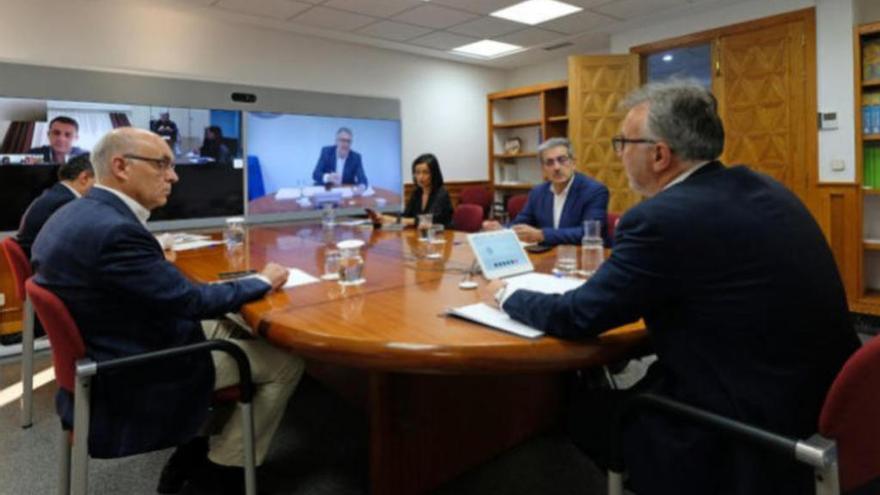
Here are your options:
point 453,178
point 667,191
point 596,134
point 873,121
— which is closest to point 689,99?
point 667,191

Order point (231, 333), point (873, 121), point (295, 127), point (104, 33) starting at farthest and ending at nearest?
point (295, 127) < point (104, 33) < point (873, 121) < point (231, 333)

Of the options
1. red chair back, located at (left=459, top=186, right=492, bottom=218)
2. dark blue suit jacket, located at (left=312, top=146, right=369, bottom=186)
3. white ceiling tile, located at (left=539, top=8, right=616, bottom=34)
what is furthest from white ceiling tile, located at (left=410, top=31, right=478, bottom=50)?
red chair back, located at (left=459, top=186, right=492, bottom=218)

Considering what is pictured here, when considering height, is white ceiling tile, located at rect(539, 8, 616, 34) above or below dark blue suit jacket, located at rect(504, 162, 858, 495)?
above

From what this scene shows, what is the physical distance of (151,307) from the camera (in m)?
1.48

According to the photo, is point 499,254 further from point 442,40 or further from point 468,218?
point 442,40

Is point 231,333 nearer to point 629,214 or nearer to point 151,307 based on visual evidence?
point 151,307

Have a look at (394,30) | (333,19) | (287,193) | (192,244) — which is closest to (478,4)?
(394,30)

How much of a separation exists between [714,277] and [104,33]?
4999 millimetres

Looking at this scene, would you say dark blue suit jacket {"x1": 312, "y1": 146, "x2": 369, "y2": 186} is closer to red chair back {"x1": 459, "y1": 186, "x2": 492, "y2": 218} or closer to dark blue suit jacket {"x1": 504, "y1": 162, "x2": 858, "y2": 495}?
red chair back {"x1": 459, "y1": 186, "x2": 492, "y2": 218}

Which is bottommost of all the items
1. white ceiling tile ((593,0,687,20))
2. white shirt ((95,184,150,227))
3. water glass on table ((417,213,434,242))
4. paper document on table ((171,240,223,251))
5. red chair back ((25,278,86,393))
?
red chair back ((25,278,86,393))

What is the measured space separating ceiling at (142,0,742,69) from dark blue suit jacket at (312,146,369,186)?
1.18 meters

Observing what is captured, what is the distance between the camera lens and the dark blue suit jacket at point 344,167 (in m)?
5.52

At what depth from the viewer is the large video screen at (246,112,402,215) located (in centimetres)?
512

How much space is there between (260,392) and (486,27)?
4.41 metres
